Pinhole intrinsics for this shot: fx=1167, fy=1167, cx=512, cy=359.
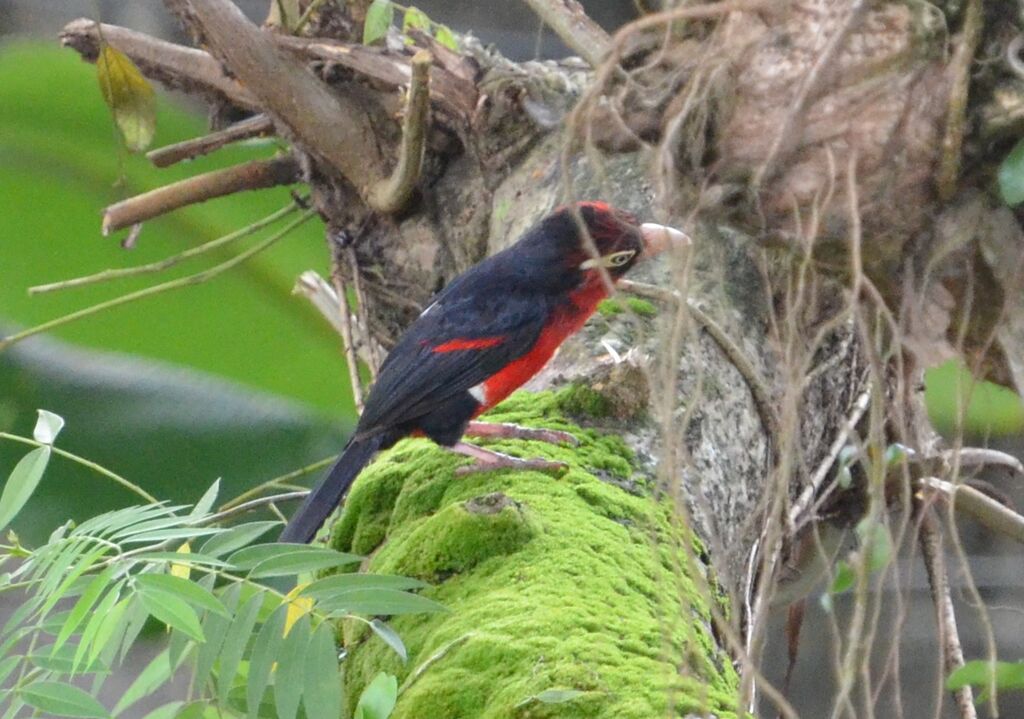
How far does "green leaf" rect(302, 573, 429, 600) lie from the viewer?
139 cm

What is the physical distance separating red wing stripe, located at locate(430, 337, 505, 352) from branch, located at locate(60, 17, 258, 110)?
1068 millimetres

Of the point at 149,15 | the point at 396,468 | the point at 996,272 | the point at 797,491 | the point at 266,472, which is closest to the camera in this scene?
the point at 996,272

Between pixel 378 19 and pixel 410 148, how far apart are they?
1.01ft

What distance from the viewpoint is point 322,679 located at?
4.29 feet

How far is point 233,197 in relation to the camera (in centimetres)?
382

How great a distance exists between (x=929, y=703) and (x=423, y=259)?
3.13m

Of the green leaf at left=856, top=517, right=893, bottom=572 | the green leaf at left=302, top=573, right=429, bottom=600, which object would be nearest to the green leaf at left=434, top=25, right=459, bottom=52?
the green leaf at left=856, top=517, right=893, bottom=572

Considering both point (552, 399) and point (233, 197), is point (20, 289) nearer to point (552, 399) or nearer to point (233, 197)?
point (233, 197)

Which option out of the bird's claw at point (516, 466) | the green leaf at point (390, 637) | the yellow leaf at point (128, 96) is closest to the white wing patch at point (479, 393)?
the bird's claw at point (516, 466)

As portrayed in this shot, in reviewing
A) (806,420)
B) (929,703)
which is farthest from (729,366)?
(929,703)

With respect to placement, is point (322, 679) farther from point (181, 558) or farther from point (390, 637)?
point (181, 558)

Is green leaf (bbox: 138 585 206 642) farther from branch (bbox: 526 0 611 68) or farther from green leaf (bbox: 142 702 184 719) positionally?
branch (bbox: 526 0 611 68)

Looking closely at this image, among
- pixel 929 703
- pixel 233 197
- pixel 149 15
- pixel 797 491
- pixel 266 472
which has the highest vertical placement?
pixel 149 15

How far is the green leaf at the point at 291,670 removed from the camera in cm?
127
